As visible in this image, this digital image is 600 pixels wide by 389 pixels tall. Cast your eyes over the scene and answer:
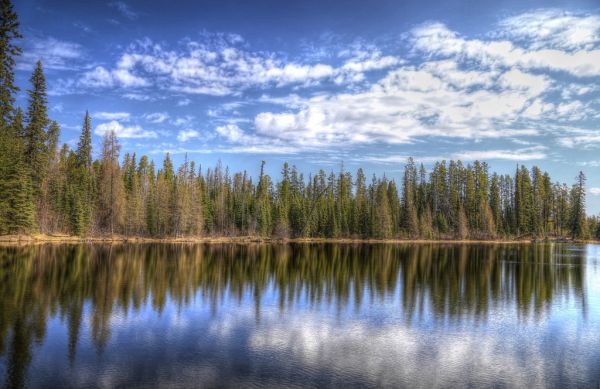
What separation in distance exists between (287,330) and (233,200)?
104617mm

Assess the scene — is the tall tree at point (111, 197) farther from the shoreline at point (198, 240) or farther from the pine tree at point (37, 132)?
the pine tree at point (37, 132)

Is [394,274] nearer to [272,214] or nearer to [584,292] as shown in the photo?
[584,292]

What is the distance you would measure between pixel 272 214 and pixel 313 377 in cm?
10288

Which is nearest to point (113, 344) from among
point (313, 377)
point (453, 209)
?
point (313, 377)

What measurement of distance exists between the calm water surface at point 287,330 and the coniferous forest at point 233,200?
3824 centimetres

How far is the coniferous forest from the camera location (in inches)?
2835

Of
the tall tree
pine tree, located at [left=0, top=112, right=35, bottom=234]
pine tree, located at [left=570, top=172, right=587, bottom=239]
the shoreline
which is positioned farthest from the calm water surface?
pine tree, located at [left=570, top=172, right=587, bottom=239]

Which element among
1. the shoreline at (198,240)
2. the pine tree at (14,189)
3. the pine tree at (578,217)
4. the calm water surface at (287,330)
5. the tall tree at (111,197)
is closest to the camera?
the calm water surface at (287,330)

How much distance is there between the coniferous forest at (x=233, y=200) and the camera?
7200 cm

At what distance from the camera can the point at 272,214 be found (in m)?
118

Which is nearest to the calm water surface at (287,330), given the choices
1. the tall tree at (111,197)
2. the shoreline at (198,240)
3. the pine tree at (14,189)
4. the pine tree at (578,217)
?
the pine tree at (14,189)

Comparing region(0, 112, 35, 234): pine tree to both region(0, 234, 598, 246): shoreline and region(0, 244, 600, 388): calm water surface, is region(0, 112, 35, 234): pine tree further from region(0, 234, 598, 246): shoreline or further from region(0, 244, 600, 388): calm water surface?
region(0, 244, 600, 388): calm water surface

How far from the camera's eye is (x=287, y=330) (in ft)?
69.4

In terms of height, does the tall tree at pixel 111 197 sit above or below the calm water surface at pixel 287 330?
above
